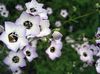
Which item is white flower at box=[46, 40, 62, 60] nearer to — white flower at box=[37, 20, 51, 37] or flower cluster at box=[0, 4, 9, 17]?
white flower at box=[37, 20, 51, 37]

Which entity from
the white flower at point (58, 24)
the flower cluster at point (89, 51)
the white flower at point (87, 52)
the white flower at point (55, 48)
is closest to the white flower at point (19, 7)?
the white flower at point (58, 24)

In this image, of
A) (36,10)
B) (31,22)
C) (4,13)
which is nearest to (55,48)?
(36,10)

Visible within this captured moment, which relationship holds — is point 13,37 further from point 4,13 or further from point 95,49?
point 4,13

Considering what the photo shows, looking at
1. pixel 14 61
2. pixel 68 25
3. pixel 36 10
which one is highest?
pixel 68 25

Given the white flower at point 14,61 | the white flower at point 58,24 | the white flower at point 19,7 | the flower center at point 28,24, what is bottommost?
the white flower at point 14,61

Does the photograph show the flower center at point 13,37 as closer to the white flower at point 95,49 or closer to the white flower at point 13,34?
the white flower at point 13,34

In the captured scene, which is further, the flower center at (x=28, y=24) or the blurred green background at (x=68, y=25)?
the blurred green background at (x=68, y=25)

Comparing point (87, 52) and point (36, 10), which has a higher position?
point (36, 10)
